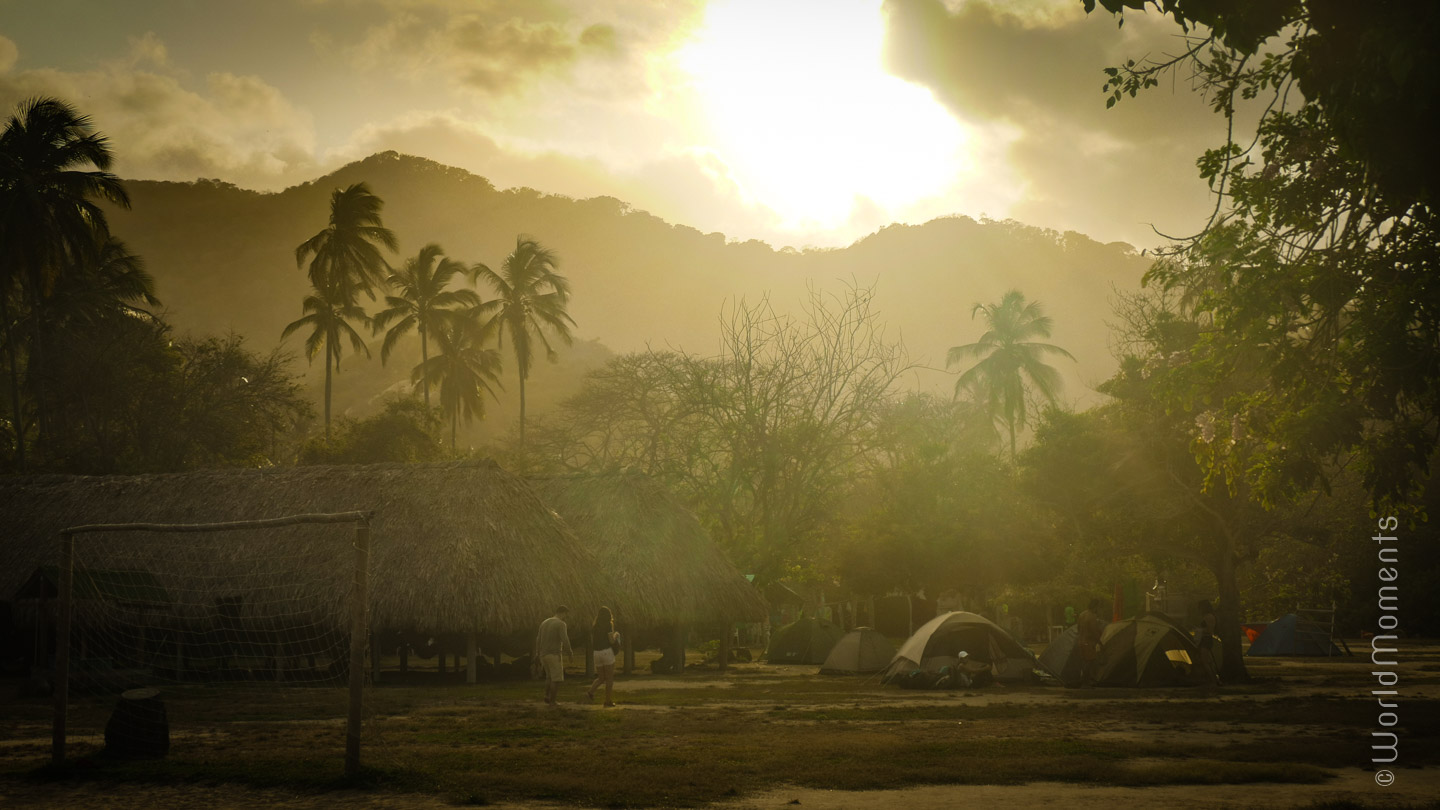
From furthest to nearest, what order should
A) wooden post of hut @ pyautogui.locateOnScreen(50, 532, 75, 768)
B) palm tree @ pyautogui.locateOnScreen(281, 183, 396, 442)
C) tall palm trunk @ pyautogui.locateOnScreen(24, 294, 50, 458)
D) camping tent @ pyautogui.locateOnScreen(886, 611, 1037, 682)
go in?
palm tree @ pyautogui.locateOnScreen(281, 183, 396, 442) → tall palm trunk @ pyautogui.locateOnScreen(24, 294, 50, 458) → camping tent @ pyautogui.locateOnScreen(886, 611, 1037, 682) → wooden post of hut @ pyautogui.locateOnScreen(50, 532, 75, 768)

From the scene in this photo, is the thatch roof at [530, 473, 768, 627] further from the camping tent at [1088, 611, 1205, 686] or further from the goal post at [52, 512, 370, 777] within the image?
the goal post at [52, 512, 370, 777]

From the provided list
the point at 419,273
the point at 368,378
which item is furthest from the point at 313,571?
the point at 368,378

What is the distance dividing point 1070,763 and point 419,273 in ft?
146

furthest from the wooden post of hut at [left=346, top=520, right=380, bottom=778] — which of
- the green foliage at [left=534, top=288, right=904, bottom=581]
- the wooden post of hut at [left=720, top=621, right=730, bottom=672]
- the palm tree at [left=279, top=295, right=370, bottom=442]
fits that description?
the palm tree at [left=279, top=295, right=370, bottom=442]

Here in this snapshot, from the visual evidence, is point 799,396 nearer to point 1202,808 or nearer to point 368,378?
point 1202,808

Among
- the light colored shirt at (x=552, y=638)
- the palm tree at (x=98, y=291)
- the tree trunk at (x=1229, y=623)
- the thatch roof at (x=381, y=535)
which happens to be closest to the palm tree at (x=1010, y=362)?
the tree trunk at (x=1229, y=623)

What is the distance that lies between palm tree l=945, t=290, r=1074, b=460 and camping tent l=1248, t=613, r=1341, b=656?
2002 cm

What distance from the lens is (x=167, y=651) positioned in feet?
79.7

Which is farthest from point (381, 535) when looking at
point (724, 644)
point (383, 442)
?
point (383, 442)

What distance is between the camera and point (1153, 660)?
20953 mm

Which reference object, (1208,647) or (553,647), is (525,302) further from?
(1208,647)

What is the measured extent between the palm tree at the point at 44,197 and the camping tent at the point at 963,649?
2820 centimetres

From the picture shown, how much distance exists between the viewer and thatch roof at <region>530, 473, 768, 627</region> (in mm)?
25859

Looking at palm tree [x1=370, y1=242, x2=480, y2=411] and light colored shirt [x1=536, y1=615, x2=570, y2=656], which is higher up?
palm tree [x1=370, y1=242, x2=480, y2=411]
